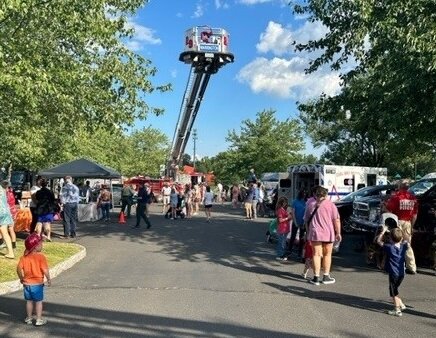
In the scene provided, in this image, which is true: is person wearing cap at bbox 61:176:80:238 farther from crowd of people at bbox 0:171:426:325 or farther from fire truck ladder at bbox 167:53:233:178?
fire truck ladder at bbox 167:53:233:178

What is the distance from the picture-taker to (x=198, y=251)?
13.6 meters

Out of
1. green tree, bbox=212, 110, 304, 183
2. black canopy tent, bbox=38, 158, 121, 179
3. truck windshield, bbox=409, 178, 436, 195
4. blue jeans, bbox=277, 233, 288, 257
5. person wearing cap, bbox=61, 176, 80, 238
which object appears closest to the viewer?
blue jeans, bbox=277, 233, 288, 257

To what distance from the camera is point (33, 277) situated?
22.0ft

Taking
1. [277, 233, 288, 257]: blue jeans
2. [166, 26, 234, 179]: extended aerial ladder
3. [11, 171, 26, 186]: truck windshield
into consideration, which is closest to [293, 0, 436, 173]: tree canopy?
[277, 233, 288, 257]: blue jeans

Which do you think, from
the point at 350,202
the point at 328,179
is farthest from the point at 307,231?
the point at 328,179

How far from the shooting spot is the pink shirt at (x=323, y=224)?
31.9ft

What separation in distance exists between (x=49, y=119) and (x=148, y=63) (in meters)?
2.97

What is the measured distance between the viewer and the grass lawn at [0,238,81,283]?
9.40 metres

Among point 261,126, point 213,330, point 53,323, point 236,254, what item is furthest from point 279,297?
point 261,126

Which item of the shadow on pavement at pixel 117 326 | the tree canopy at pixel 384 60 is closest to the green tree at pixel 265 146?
the tree canopy at pixel 384 60

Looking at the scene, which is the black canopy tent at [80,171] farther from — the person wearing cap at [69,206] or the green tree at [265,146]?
the green tree at [265,146]

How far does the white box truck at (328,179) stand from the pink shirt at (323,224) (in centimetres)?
1309

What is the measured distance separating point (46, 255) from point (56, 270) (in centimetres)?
125

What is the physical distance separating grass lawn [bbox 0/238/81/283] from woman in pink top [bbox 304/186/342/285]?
4.86 m
